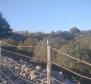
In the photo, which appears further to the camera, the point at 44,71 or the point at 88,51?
the point at 88,51

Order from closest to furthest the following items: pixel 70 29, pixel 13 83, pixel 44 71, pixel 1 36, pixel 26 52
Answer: pixel 13 83, pixel 44 71, pixel 26 52, pixel 1 36, pixel 70 29

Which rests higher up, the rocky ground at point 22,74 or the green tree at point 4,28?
the green tree at point 4,28

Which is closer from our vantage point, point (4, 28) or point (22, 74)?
point (22, 74)

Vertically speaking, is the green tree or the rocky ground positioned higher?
the green tree

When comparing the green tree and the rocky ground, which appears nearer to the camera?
the rocky ground

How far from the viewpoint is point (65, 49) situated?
24672 millimetres

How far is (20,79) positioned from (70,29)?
53161mm

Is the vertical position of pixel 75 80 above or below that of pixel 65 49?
below

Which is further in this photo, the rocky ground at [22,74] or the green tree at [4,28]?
the green tree at [4,28]

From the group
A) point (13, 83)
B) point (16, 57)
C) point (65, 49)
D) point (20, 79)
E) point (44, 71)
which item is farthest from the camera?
point (65, 49)

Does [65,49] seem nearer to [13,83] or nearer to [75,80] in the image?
[75,80]

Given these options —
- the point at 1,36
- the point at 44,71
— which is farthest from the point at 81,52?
the point at 1,36

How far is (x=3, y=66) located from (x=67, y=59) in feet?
22.0

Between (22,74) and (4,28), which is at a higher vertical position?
(4,28)
